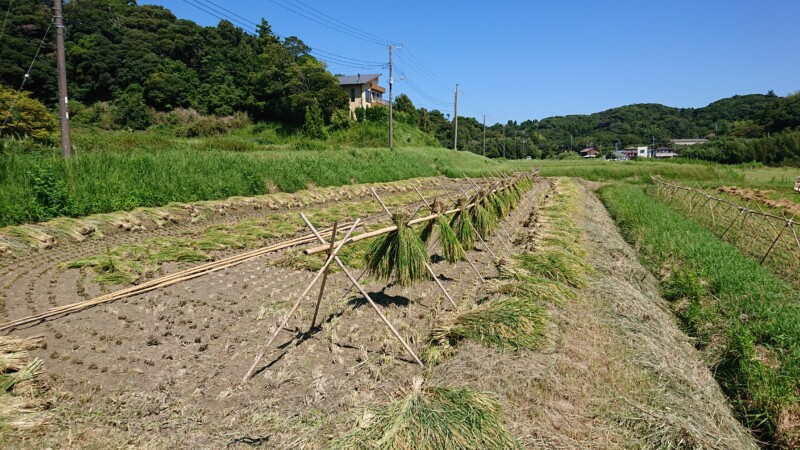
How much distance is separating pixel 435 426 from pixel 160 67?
42.6 metres

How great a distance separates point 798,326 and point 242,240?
25.6 ft

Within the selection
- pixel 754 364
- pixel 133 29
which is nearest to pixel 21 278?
pixel 754 364

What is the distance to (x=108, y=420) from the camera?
9.60ft

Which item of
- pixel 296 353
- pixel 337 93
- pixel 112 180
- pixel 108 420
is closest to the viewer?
pixel 108 420

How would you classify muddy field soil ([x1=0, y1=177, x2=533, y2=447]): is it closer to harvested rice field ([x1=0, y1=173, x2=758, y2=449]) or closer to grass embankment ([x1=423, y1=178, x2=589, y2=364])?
harvested rice field ([x1=0, y1=173, x2=758, y2=449])

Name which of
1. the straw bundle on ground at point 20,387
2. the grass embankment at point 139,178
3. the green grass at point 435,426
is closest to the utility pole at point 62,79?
the grass embankment at point 139,178

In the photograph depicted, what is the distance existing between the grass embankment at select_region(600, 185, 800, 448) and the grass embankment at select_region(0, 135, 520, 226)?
10163 mm

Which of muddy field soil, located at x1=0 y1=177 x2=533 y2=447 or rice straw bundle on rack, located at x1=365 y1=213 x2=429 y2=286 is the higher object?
rice straw bundle on rack, located at x1=365 y1=213 x2=429 y2=286

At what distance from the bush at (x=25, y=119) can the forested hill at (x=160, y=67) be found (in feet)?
44.4

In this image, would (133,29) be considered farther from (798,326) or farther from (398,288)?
(798,326)

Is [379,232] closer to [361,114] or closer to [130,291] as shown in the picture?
[130,291]

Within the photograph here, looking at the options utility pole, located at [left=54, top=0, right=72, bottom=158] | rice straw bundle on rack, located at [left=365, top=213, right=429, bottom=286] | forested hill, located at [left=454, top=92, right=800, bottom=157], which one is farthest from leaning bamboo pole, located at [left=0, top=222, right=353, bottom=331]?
forested hill, located at [left=454, top=92, right=800, bottom=157]

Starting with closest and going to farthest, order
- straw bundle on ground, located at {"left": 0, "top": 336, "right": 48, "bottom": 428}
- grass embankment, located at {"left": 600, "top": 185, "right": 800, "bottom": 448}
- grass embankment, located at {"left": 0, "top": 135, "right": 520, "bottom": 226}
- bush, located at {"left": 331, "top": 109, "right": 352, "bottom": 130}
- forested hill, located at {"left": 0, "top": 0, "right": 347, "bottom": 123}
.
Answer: straw bundle on ground, located at {"left": 0, "top": 336, "right": 48, "bottom": 428}
grass embankment, located at {"left": 600, "top": 185, "right": 800, "bottom": 448}
grass embankment, located at {"left": 0, "top": 135, "right": 520, "bottom": 226}
forested hill, located at {"left": 0, "top": 0, "right": 347, "bottom": 123}
bush, located at {"left": 331, "top": 109, "right": 352, "bottom": 130}

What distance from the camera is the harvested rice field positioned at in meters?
2.81
